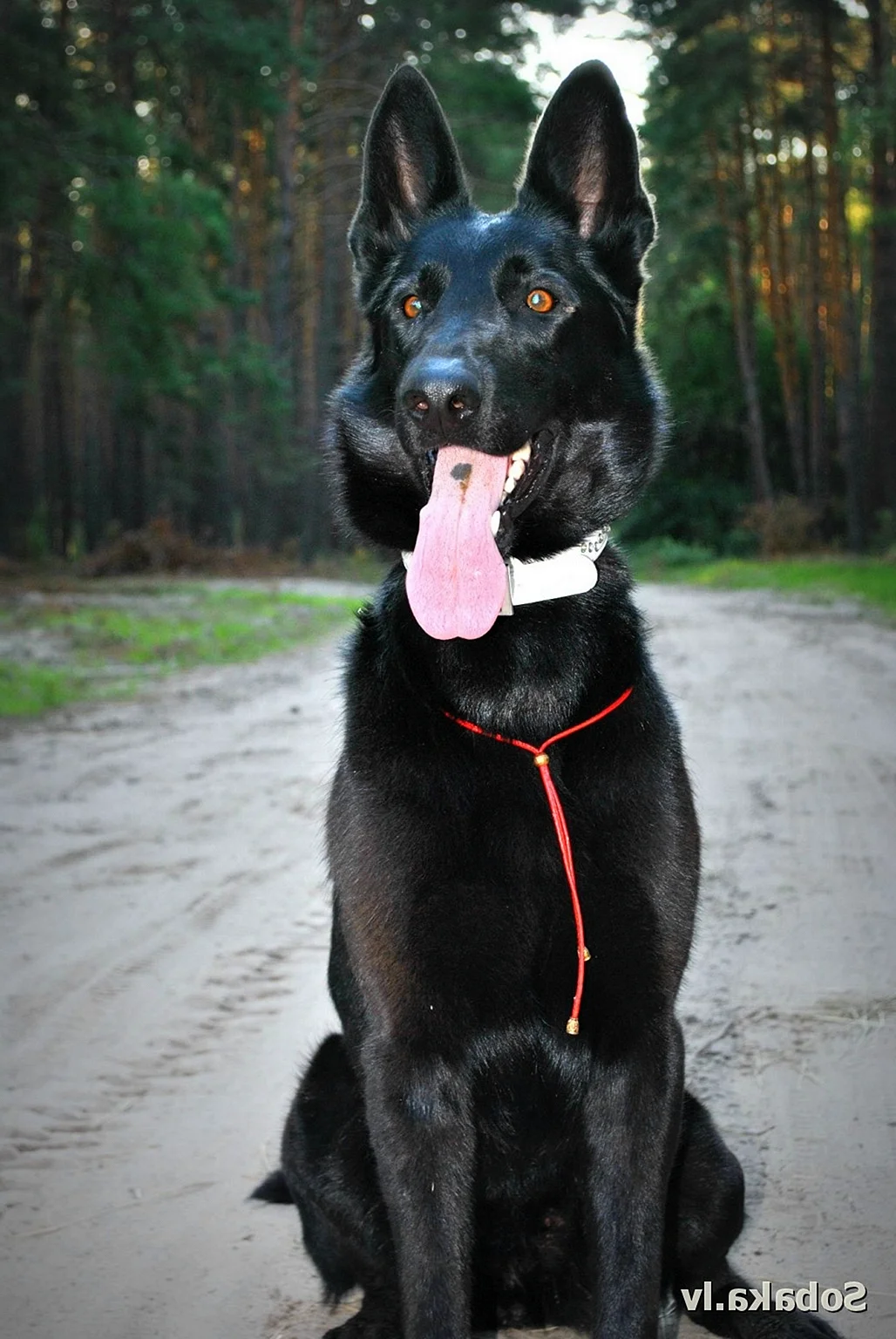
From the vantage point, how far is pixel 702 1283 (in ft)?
8.62

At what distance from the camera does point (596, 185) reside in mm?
2887

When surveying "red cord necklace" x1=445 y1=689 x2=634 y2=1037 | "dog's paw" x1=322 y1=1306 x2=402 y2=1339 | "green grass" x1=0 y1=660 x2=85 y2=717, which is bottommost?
"dog's paw" x1=322 y1=1306 x2=402 y2=1339

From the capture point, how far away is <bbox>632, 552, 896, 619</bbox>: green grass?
1630cm

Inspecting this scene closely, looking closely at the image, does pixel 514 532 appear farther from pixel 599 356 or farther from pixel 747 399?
pixel 747 399

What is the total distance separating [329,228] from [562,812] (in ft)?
105

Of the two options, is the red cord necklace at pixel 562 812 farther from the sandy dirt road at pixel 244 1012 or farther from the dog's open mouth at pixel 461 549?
the sandy dirt road at pixel 244 1012

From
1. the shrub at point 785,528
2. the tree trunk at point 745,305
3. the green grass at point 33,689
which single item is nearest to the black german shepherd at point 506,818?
the green grass at point 33,689

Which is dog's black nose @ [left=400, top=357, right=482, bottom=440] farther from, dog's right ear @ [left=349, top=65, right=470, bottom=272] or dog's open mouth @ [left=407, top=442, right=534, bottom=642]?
dog's right ear @ [left=349, top=65, right=470, bottom=272]

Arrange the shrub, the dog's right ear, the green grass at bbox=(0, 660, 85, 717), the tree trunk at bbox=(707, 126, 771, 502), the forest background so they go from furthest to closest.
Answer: the tree trunk at bbox=(707, 126, 771, 502) → the shrub → the forest background → the green grass at bbox=(0, 660, 85, 717) → the dog's right ear

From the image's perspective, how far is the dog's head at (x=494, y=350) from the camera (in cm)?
255

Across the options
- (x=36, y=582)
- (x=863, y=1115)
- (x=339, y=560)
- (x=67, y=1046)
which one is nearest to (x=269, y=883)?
(x=67, y=1046)

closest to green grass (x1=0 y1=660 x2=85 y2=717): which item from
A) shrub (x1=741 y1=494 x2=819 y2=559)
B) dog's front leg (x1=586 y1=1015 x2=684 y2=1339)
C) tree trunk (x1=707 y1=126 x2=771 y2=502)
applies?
dog's front leg (x1=586 y1=1015 x2=684 y2=1339)

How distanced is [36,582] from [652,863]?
19.4 meters

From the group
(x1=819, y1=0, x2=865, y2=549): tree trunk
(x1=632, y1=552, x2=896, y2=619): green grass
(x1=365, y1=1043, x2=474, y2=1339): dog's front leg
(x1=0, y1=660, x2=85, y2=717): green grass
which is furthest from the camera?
(x1=819, y1=0, x2=865, y2=549): tree trunk
